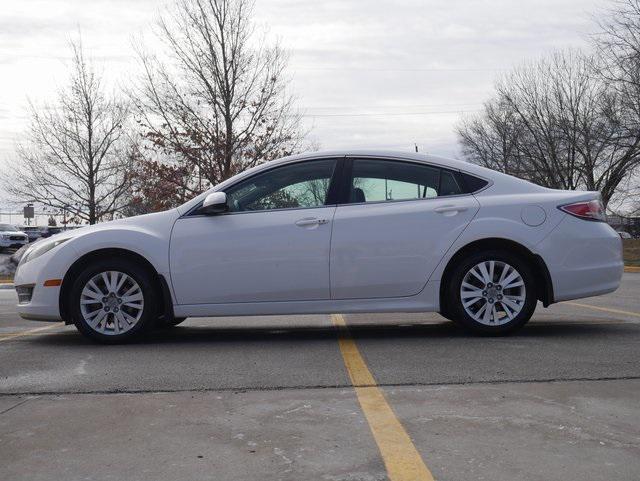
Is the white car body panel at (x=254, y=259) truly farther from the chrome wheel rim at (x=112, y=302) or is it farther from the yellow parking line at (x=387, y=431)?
the yellow parking line at (x=387, y=431)

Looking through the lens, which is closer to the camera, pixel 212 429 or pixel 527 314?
pixel 212 429

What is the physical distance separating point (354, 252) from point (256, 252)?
31.2 inches

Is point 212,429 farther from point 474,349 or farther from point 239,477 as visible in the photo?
point 474,349

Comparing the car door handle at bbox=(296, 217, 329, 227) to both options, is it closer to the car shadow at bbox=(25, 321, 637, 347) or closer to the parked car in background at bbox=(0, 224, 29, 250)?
the car shadow at bbox=(25, 321, 637, 347)

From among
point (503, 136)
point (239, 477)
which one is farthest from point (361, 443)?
point (503, 136)

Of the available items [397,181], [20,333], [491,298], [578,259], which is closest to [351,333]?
[491,298]

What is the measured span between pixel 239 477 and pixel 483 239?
3.80 m

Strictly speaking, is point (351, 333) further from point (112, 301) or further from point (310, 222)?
point (112, 301)

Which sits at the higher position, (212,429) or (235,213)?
(235,213)

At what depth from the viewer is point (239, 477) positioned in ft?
9.78

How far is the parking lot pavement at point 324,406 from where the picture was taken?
3.12m

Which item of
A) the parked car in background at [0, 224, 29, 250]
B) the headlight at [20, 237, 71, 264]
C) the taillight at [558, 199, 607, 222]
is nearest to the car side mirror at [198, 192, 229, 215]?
the headlight at [20, 237, 71, 264]

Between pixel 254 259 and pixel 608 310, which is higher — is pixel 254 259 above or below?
above

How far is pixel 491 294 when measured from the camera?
628 cm
